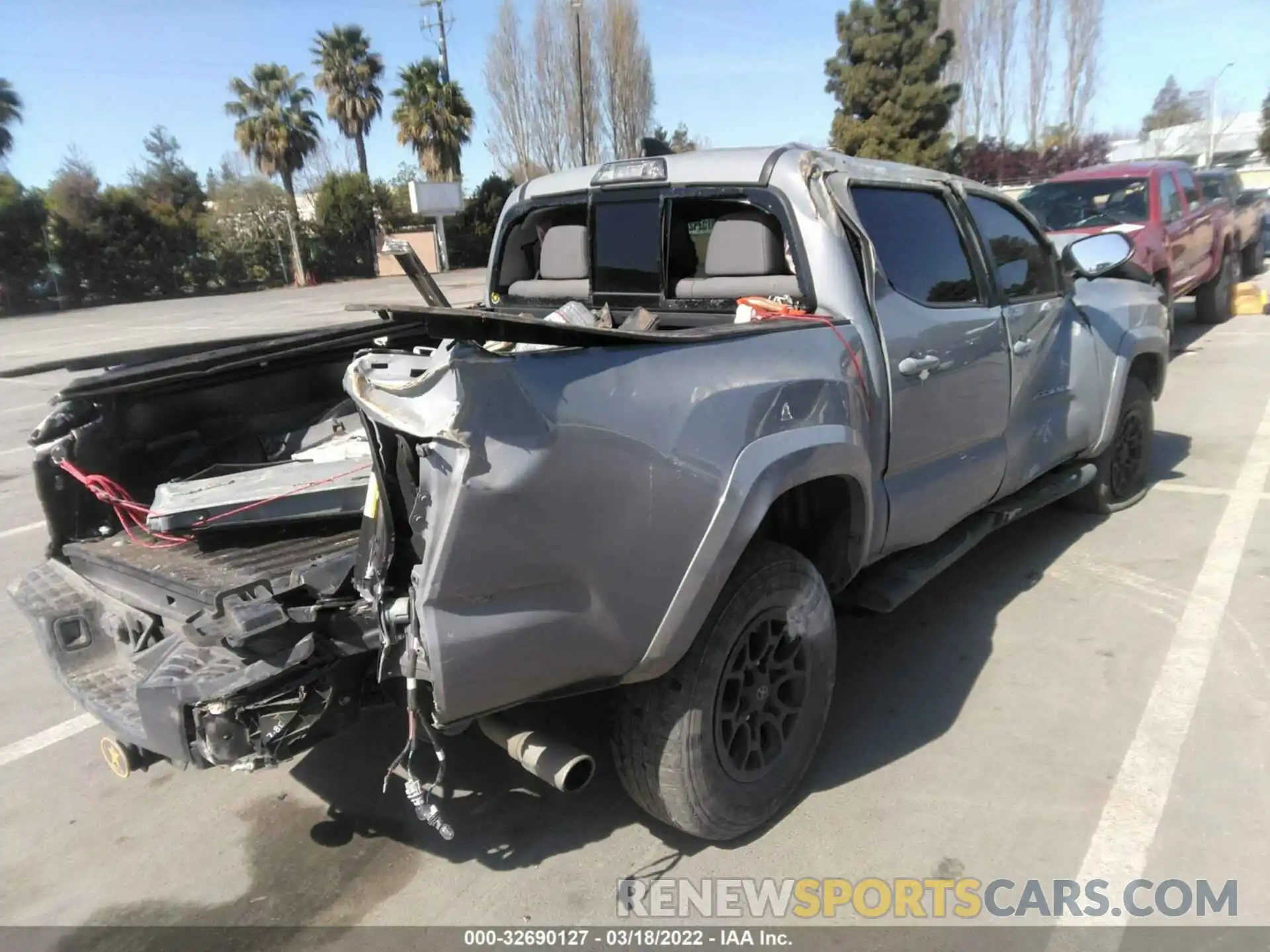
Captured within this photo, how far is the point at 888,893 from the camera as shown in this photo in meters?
2.76

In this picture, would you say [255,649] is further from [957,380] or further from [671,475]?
[957,380]

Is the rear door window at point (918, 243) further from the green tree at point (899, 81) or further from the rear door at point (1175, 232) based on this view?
the green tree at point (899, 81)

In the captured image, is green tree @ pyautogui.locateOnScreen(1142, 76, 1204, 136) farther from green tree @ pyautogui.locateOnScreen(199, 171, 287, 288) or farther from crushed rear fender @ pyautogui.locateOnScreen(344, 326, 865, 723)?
crushed rear fender @ pyautogui.locateOnScreen(344, 326, 865, 723)

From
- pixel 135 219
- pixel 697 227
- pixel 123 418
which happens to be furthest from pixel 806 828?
pixel 135 219

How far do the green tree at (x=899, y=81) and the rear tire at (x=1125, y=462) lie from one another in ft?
110

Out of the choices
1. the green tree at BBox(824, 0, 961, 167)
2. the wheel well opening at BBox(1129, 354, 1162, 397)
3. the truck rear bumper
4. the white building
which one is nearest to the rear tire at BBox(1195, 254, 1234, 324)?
the wheel well opening at BBox(1129, 354, 1162, 397)

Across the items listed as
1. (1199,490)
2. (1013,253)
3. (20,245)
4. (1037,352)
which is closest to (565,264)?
(1013,253)

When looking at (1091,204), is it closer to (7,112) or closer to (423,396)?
(423,396)

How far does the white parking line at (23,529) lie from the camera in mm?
6480

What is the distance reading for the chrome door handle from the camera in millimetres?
3377

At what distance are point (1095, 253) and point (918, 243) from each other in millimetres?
1783

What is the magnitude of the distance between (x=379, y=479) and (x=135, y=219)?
36.5 m

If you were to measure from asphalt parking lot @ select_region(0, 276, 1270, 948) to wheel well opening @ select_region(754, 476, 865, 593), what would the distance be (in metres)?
0.69

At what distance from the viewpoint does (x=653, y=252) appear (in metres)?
3.84
